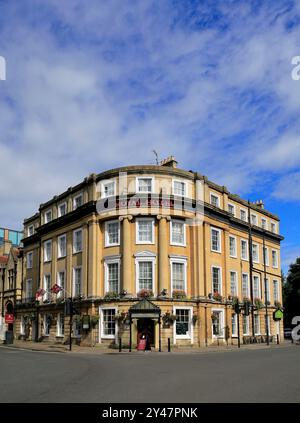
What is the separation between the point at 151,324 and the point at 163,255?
5.10 meters

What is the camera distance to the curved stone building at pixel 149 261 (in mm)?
35250

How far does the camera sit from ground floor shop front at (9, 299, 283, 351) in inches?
1339

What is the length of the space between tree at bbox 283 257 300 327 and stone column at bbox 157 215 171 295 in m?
31.5

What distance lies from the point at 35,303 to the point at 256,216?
77.9 feet

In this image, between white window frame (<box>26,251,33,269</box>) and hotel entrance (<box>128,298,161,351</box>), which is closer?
hotel entrance (<box>128,298,161,351</box>)

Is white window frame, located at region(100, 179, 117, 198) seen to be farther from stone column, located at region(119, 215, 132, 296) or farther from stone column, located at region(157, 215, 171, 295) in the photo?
stone column, located at region(157, 215, 171, 295)

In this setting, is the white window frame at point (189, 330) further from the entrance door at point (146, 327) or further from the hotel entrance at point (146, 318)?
the entrance door at point (146, 327)

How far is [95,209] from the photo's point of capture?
38.2 m

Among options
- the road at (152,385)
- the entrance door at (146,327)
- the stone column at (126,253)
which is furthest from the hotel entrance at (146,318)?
the road at (152,385)

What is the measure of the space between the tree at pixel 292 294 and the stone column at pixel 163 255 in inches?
1241

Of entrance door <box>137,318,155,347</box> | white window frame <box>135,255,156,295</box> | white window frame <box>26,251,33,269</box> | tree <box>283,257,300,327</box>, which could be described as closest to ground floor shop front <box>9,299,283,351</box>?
entrance door <box>137,318,155,347</box>

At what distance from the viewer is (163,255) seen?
35656 mm

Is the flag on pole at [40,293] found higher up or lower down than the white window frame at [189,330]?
higher up
